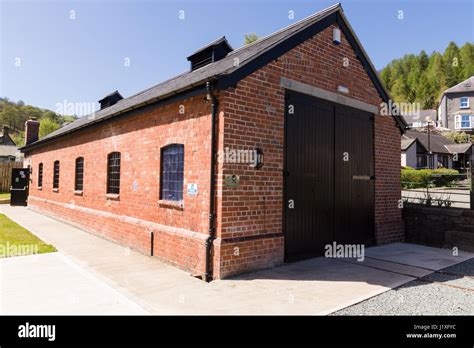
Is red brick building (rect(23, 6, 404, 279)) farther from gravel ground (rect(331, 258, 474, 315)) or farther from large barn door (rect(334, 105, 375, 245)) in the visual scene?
gravel ground (rect(331, 258, 474, 315))

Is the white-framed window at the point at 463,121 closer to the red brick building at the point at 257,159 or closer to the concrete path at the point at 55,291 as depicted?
the red brick building at the point at 257,159

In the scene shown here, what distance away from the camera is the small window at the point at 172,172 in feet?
24.0

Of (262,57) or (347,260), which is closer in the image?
(262,57)

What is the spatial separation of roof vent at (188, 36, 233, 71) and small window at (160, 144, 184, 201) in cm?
395

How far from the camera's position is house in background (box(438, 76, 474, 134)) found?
4784 centimetres

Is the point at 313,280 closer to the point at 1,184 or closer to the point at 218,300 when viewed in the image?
the point at 218,300

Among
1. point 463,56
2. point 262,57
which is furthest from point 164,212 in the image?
point 463,56

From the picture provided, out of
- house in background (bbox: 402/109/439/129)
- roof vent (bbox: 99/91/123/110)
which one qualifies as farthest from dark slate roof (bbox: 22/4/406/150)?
house in background (bbox: 402/109/439/129)

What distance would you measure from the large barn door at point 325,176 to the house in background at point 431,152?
30.1 m

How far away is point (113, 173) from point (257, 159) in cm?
587

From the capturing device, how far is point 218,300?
487cm

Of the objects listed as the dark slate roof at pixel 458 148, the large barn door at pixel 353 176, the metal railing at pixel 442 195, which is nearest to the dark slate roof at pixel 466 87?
the dark slate roof at pixel 458 148
